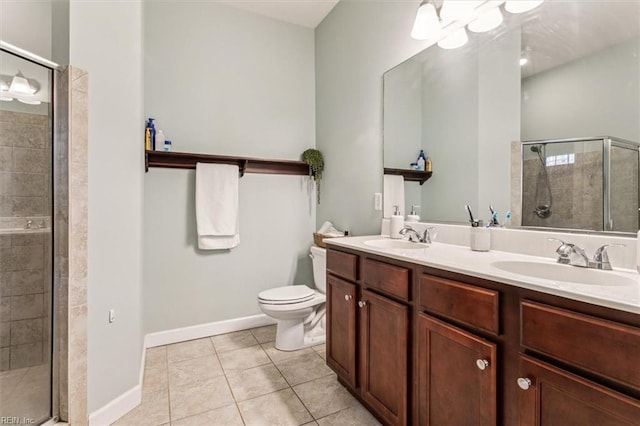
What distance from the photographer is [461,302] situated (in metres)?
1.07

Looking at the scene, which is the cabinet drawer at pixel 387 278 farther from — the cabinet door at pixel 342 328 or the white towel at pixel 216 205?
the white towel at pixel 216 205

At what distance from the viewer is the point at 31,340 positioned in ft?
5.29

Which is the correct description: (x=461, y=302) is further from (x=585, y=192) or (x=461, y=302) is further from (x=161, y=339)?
(x=161, y=339)

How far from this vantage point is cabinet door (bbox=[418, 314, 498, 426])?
98 cm

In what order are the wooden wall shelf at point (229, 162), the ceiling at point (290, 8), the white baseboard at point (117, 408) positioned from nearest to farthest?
the white baseboard at point (117, 408) < the wooden wall shelf at point (229, 162) < the ceiling at point (290, 8)

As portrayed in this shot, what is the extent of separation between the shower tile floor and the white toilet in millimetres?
1230

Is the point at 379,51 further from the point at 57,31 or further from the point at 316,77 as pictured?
the point at 57,31

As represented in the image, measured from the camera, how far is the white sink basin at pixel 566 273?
0.97 m

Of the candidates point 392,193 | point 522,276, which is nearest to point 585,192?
point 522,276

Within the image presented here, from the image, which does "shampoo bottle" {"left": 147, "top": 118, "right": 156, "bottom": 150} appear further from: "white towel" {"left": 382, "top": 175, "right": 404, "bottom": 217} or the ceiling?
"white towel" {"left": 382, "top": 175, "right": 404, "bottom": 217}

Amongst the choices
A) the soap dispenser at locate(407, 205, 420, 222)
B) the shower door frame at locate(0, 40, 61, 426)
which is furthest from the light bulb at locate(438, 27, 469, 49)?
the shower door frame at locate(0, 40, 61, 426)

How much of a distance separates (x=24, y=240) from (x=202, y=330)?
1510 mm

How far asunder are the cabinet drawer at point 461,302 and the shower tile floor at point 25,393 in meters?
1.85

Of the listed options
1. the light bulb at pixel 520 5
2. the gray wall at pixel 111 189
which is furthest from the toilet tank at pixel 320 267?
the light bulb at pixel 520 5
